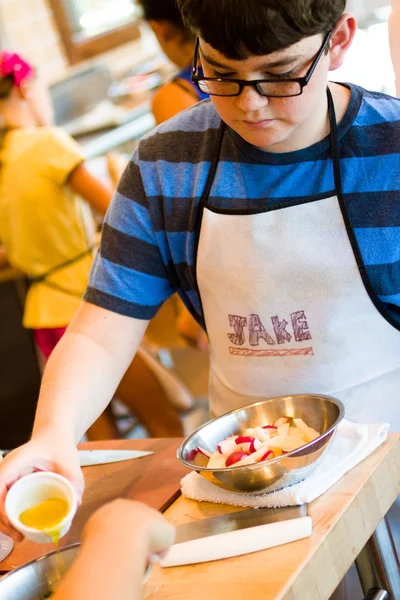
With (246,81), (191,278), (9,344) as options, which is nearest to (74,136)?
(9,344)

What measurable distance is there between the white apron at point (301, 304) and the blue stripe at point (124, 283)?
0.28 feet

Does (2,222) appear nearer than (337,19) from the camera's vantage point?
No

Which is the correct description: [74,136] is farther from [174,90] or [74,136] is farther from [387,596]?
[387,596]

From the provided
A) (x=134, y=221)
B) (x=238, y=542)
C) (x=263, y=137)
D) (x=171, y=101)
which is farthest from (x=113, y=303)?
(x=171, y=101)

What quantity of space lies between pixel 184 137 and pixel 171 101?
3.01ft

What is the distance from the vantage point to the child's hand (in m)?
0.85

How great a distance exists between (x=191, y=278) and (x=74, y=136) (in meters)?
2.68

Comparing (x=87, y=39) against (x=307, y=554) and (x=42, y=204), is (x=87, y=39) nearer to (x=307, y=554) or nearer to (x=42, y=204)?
(x=42, y=204)

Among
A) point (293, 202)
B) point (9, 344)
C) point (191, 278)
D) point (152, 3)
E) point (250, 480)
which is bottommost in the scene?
point (9, 344)

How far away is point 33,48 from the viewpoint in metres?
4.88

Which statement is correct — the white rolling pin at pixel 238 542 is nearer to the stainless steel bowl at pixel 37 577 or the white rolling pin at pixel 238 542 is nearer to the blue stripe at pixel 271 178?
the stainless steel bowl at pixel 37 577

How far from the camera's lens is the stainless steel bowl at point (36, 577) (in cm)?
101

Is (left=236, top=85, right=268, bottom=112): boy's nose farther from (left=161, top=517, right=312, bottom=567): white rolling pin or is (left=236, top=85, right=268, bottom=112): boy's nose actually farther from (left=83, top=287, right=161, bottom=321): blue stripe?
(left=161, top=517, right=312, bottom=567): white rolling pin

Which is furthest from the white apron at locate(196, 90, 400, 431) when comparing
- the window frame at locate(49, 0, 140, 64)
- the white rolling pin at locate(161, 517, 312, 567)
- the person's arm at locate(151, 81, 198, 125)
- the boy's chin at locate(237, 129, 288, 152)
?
the window frame at locate(49, 0, 140, 64)
